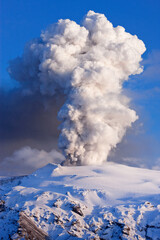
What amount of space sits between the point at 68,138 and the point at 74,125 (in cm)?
291

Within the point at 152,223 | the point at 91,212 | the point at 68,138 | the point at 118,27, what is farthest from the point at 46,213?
the point at 118,27

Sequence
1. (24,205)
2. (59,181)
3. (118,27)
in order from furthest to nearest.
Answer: (118,27), (59,181), (24,205)

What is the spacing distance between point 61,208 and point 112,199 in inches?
329

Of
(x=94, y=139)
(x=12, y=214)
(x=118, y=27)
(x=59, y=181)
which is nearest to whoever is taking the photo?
(x=12, y=214)

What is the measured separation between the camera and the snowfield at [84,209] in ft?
113

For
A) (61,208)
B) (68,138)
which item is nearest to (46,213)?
(61,208)

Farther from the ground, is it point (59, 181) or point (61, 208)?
point (59, 181)

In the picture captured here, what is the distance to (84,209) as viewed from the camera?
39969 mm

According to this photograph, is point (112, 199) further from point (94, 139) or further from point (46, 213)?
point (94, 139)

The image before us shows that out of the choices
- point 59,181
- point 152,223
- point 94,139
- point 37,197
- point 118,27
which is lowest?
point 152,223

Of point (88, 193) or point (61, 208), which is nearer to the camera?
point (61, 208)

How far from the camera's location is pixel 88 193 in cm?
4466

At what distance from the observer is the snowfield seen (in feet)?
113

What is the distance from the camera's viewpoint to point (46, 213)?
37.2m
